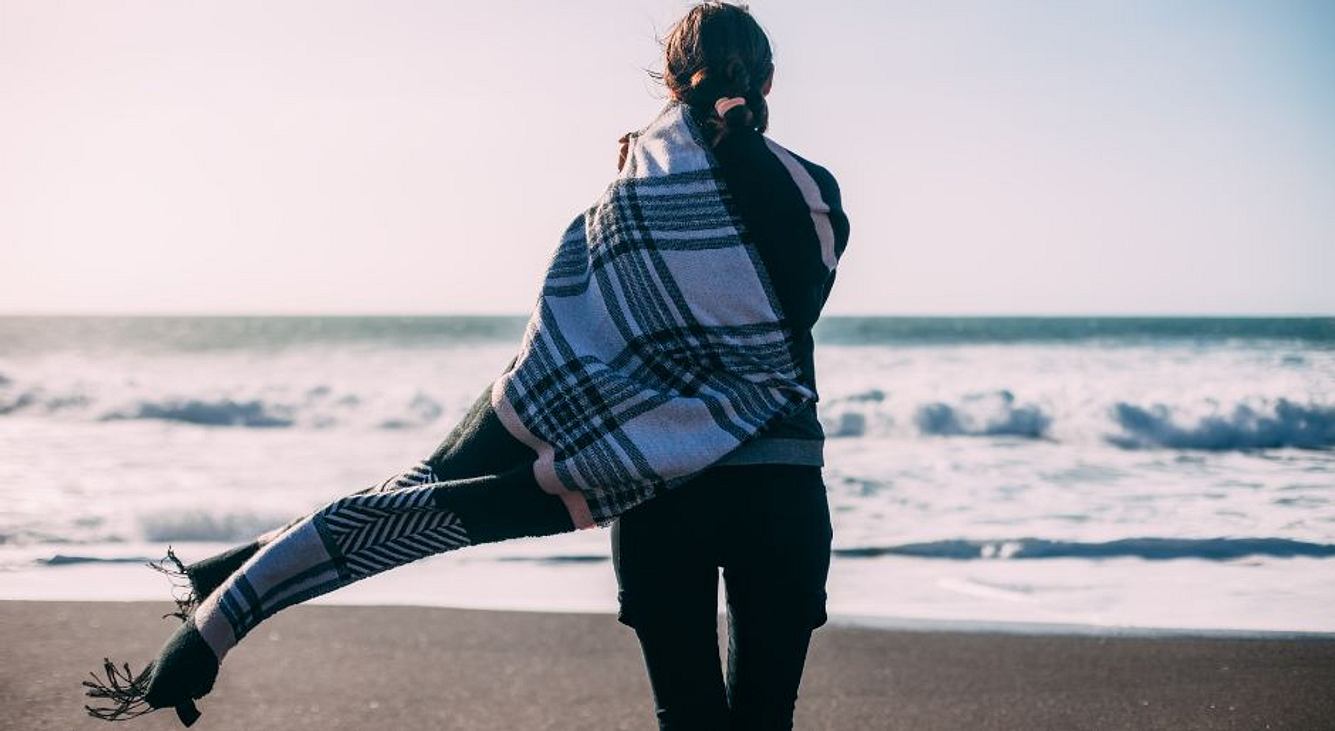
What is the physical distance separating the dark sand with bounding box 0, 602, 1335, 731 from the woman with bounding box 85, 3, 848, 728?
1500mm

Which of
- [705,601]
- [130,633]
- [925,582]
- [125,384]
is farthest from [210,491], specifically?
[125,384]

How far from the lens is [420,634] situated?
392 cm

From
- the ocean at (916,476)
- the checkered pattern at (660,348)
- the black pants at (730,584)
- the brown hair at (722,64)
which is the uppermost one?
the brown hair at (722,64)

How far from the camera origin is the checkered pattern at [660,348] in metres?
1.60

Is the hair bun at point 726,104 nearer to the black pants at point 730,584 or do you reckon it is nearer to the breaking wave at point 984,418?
the black pants at point 730,584

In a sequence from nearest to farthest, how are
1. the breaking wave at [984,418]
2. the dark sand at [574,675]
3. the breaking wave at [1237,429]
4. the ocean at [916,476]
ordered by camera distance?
the dark sand at [574,675]
the ocean at [916,476]
the breaking wave at [1237,429]
the breaking wave at [984,418]

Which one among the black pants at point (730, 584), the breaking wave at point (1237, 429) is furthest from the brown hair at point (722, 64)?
the breaking wave at point (1237, 429)

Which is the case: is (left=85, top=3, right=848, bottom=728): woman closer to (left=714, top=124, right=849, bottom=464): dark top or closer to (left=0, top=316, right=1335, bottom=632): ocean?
(left=714, top=124, right=849, bottom=464): dark top

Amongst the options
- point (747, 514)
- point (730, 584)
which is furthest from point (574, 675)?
point (747, 514)

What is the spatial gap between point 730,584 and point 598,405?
0.35 metres

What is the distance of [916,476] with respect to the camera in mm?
8578

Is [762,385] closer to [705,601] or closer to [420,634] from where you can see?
[705,601]

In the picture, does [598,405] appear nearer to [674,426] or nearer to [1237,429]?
[674,426]

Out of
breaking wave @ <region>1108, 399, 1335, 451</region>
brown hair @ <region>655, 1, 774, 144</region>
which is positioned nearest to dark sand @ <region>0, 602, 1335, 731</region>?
brown hair @ <region>655, 1, 774, 144</region>
